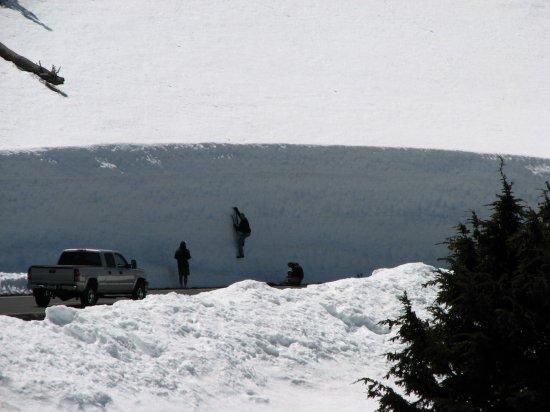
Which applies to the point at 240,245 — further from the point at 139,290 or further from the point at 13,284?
the point at 139,290

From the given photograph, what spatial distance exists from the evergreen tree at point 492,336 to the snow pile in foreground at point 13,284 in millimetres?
18899

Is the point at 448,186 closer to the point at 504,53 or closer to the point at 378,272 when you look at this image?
the point at 378,272

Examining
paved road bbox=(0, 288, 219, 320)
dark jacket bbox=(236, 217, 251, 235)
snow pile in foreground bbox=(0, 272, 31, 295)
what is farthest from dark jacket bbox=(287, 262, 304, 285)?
snow pile in foreground bbox=(0, 272, 31, 295)

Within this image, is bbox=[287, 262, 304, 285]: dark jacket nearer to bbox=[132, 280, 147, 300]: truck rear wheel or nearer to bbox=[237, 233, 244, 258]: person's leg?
bbox=[237, 233, 244, 258]: person's leg

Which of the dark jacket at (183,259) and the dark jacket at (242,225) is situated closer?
the dark jacket at (183,259)

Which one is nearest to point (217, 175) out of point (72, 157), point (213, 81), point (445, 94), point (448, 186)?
point (72, 157)

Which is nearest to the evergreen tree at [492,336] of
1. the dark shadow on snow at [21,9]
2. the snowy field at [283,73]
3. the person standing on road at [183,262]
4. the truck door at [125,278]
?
the truck door at [125,278]

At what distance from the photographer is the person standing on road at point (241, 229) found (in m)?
31.9

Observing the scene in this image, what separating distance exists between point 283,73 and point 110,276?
2584 cm

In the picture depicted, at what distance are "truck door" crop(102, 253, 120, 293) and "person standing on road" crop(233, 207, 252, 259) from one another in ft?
33.1

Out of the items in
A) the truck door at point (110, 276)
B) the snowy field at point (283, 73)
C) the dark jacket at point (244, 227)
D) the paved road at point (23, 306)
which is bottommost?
the paved road at point (23, 306)

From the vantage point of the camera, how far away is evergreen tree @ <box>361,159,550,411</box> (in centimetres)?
953

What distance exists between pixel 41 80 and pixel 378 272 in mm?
25617

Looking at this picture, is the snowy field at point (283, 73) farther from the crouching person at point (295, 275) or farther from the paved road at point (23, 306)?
the paved road at point (23, 306)
